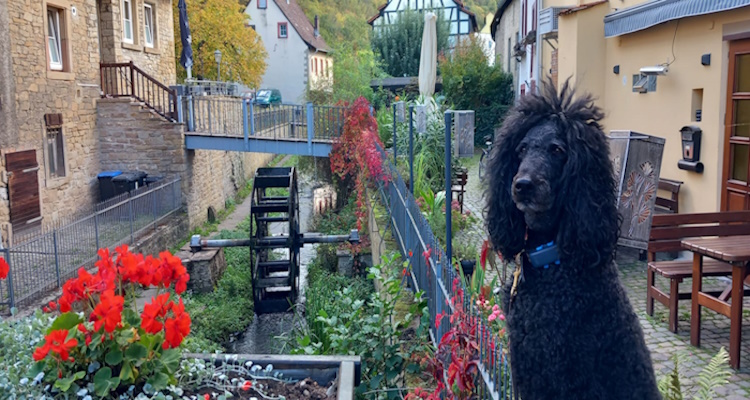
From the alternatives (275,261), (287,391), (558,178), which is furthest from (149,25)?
(558,178)

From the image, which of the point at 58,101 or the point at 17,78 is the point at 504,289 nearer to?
the point at 17,78

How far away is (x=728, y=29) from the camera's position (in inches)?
270

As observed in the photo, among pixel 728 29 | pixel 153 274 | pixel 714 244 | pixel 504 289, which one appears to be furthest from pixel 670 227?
pixel 153 274

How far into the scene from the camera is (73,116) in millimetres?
15914

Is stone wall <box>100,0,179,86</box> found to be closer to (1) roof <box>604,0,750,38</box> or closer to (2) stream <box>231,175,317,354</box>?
(2) stream <box>231,175,317,354</box>

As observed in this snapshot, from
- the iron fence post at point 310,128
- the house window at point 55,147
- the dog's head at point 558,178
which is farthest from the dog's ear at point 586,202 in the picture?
the iron fence post at point 310,128

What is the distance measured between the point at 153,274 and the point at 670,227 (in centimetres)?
434

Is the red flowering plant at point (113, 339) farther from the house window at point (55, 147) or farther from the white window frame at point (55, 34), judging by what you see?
the white window frame at point (55, 34)

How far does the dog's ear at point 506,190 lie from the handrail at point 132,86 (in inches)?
629

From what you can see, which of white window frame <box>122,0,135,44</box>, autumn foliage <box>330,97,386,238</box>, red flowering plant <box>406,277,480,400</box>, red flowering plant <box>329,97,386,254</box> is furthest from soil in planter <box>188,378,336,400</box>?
white window frame <box>122,0,135,44</box>

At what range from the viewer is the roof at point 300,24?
157ft

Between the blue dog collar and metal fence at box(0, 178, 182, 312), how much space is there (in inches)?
326

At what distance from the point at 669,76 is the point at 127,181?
12.8 m

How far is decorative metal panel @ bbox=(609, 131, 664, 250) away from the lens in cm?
506
